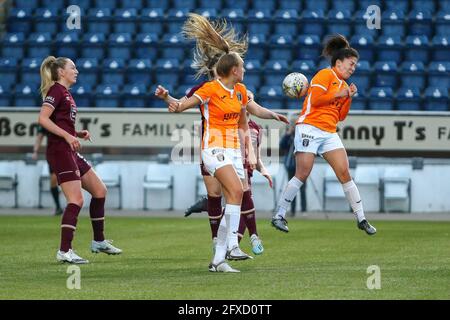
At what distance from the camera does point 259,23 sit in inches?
1037

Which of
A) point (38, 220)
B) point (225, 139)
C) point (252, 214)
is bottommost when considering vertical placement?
point (38, 220)

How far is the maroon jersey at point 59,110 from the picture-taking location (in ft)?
37.7

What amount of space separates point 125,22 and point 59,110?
1560cm

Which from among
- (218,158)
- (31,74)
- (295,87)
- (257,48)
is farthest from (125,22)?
(218,158)

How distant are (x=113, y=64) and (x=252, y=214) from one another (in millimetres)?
13969

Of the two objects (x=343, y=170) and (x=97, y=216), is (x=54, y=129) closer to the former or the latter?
(x=97, y=216)

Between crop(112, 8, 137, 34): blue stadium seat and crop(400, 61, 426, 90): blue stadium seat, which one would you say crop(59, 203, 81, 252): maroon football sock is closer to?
crop(400, 61, 426, 90): blue stadium seat

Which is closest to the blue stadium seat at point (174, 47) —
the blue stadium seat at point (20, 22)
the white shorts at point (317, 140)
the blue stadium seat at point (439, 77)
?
the blue stadium seat at point (20, 22)

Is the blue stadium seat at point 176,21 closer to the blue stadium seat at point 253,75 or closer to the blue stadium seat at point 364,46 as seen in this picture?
the blue stadium seat at point 253,75

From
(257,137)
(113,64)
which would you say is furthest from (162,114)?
(257,137)

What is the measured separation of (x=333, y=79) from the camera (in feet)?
42.2

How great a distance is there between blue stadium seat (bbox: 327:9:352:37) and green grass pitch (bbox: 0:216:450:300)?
8640 millimetres

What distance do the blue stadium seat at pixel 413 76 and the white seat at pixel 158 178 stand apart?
5.78 metres
